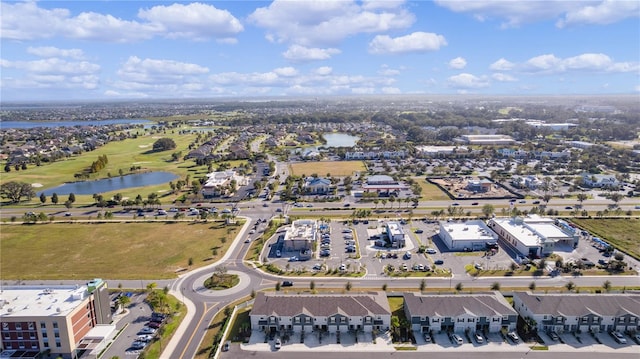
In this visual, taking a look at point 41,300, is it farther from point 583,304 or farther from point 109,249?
point 583,304

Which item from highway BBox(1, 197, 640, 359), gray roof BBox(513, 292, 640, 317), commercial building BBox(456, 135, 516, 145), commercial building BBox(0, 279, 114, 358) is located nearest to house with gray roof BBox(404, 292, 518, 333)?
gray roof BBox(513, 292, 640, 317)

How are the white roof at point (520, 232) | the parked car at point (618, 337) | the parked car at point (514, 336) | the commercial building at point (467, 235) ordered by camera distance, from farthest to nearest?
the commercial building at point (467, 235)
the white roof at point (520, 232)
the parked car at point (514, 336)
the parked car at point (618, 337)

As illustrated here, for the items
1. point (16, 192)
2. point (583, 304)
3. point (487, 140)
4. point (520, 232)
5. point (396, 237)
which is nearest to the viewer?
point (583, 304)

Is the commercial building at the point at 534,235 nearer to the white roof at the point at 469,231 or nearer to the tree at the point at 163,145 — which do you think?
the white roof at the point at 469,231

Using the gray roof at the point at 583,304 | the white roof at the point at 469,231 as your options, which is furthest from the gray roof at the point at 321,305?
the white roof at the point at 469,231

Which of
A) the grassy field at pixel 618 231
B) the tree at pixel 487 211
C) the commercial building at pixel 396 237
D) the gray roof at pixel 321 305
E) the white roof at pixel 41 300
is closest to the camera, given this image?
the white roof at pixel 41 300

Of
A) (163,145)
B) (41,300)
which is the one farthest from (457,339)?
(163,145)

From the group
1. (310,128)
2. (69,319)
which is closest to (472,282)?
(69,319)
